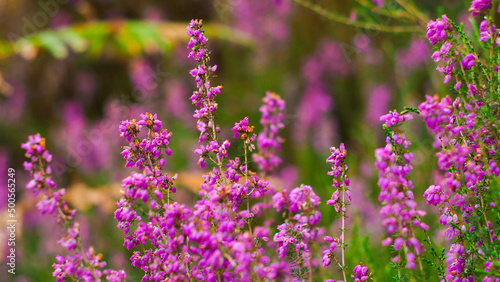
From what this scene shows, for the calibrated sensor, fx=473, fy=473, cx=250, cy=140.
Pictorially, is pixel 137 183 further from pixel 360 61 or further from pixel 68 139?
pixel 360 61

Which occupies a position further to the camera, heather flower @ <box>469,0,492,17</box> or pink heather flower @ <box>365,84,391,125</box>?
pink heather flower @ <box>365,84,391,125</box>

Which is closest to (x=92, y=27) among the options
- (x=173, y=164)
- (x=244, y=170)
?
(x=173, y=164)

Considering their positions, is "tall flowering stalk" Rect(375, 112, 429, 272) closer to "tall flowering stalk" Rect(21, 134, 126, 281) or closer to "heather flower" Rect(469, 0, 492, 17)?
"heather flower" Rect(469, 0, 492, 17)

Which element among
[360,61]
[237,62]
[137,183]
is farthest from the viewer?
[237,62]

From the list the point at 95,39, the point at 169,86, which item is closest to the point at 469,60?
the point at 95,39

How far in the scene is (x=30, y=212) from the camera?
4434mm

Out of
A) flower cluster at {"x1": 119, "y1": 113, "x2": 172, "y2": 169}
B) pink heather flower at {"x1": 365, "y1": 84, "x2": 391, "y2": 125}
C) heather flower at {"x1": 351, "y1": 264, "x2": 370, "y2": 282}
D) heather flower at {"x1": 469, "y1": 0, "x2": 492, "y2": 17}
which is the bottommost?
heather flower at {"x1": 351, "y1": 264, "x2": 370, "y2": 282}

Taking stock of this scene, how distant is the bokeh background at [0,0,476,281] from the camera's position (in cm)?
399

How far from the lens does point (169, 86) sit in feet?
17.4

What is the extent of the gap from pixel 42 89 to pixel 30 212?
1.79 metres

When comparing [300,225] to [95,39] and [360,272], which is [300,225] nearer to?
[360,272]

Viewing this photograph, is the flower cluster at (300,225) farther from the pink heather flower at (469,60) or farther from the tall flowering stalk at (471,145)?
the pink heather flower at (469,60)

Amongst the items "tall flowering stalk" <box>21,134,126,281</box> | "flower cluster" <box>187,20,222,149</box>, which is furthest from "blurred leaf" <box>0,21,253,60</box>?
"tall flowering stalk" <box>21,134,126,281</box>

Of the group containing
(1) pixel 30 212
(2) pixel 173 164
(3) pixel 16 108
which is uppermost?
(3) pixel 16 108
